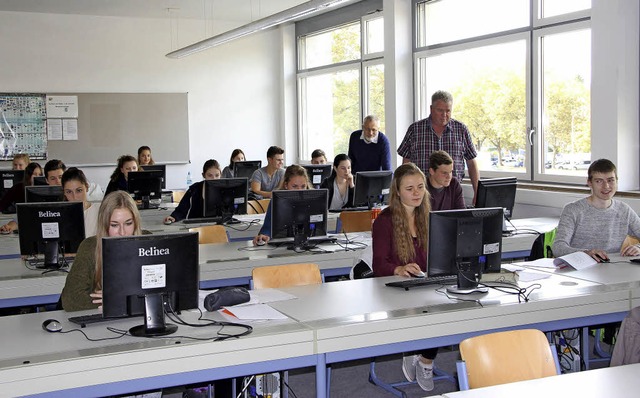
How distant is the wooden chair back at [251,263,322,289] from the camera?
386 centimetres

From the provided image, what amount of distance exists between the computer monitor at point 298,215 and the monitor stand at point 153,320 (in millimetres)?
2015

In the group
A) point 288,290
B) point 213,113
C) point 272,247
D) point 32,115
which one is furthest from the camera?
point 213,113

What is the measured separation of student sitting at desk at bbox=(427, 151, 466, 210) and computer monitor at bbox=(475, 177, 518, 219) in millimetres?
149

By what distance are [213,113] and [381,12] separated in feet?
11.7

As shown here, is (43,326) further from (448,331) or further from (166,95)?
(166,95)

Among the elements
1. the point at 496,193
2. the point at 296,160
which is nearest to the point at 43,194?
the point at 496,193

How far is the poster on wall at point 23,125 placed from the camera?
442 inches

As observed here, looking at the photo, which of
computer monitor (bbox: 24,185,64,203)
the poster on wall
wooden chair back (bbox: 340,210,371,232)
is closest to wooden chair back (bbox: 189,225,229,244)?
wooden chair back (bbox: 340,210,371,232)

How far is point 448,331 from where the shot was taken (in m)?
3.17

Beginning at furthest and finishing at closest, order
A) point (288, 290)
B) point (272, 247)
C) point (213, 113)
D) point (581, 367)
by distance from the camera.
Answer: point (213, 113)
point (272, 247)
point (581, 367)
point (288, 290)

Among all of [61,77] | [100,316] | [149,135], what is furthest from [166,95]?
[100,316]

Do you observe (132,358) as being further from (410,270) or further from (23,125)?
(23,125)

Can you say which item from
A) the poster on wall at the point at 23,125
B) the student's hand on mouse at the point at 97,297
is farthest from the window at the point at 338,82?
the student's hand on mouse at the point at 97,297

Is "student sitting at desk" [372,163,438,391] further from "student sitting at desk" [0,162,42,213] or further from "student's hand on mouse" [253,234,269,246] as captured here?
"student sitting at desk" [0,162,42,213]
